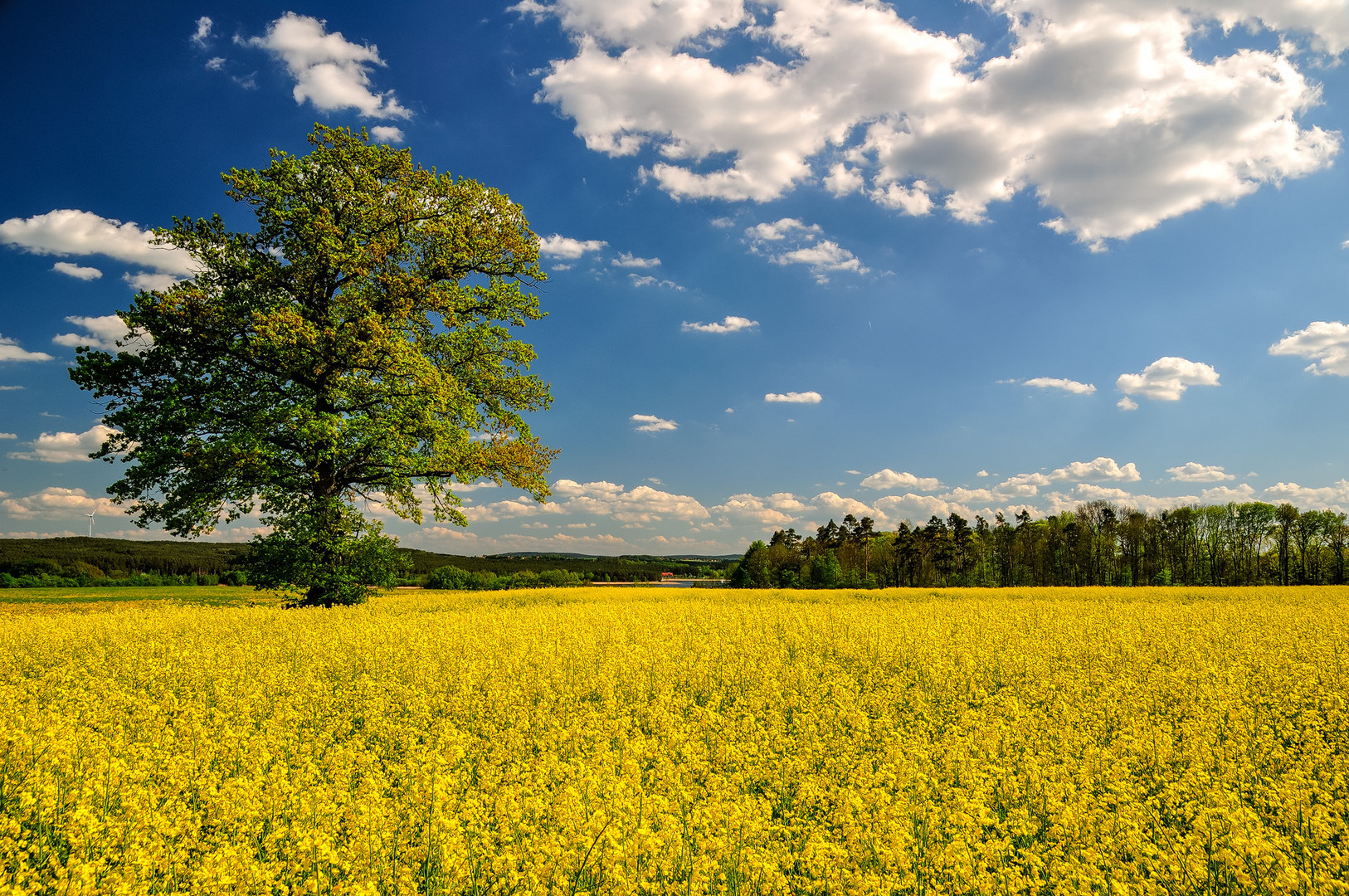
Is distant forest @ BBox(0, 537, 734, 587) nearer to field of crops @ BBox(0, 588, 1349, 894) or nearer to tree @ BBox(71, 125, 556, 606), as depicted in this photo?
tree @ BBox(71, 125, 556, 606)

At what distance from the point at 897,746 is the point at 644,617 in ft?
32.0

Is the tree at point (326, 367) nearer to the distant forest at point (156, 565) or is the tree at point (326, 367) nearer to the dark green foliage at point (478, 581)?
the distant forest at point (156, 565)

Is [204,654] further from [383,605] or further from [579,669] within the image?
[383,605]

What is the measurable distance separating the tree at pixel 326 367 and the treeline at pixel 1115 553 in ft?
162

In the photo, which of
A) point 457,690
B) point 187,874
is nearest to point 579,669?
point 457,690

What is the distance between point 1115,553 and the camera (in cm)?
6906

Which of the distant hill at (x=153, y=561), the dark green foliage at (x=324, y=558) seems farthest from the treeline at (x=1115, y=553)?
the dark green foliage at (x=324, y=558)

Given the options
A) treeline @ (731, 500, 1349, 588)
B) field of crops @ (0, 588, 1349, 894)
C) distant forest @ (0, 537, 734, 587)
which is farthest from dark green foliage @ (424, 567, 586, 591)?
field of crops @ (0, 588, 1349, 894)

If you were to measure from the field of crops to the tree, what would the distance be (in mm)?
5614

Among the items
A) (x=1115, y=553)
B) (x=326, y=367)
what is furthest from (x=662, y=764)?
(x=1115, y=553)

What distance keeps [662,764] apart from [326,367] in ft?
52.4

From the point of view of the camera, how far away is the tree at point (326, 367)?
16.0m

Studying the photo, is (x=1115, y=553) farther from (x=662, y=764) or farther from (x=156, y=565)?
(x=156, y=565)

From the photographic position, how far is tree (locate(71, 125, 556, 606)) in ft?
52.5
